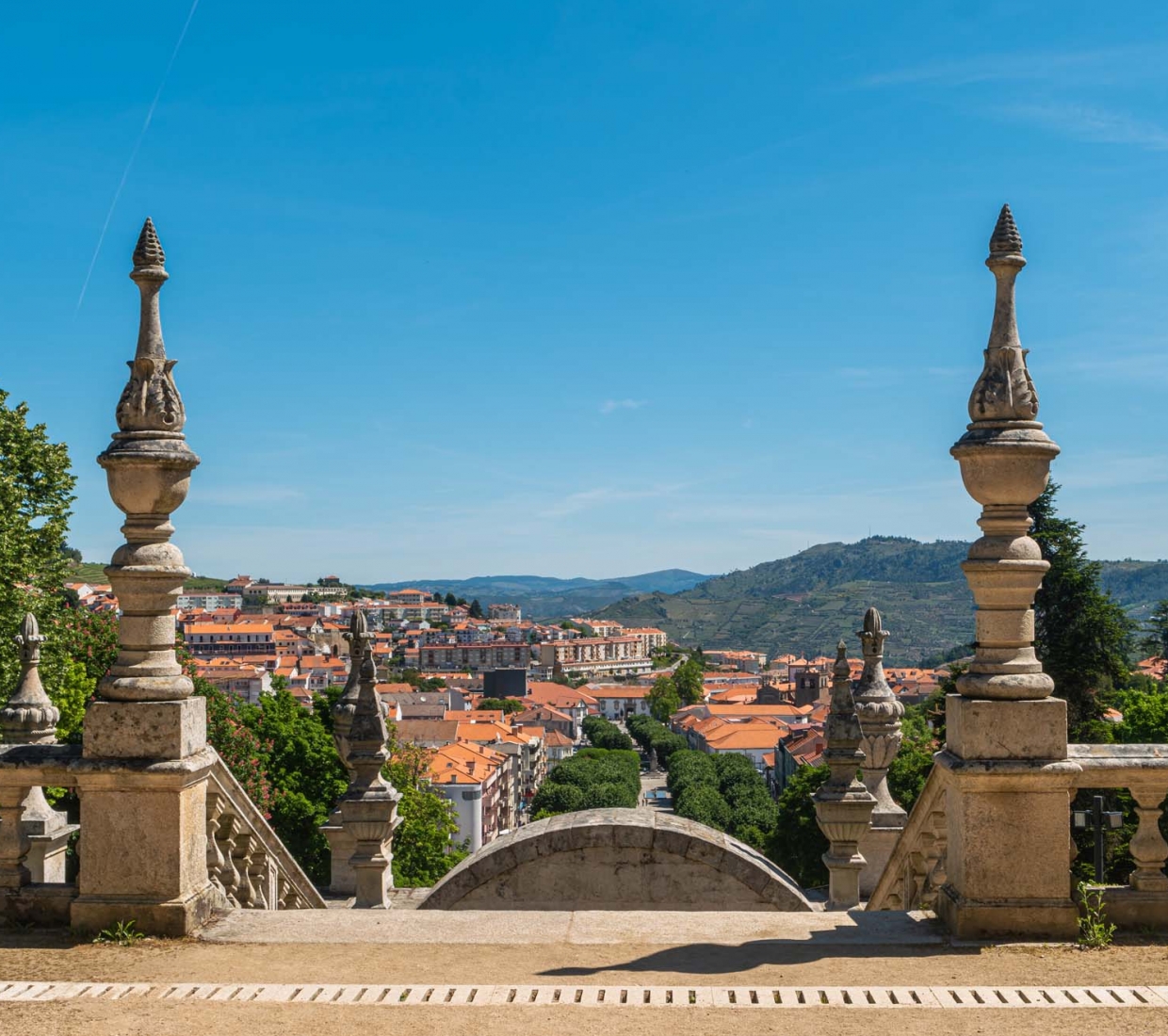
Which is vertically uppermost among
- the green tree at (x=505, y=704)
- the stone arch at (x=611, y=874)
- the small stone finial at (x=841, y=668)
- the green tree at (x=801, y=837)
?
the small stone finial at (x=841, y=668)

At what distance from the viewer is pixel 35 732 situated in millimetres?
9070

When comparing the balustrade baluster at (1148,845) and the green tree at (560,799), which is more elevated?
the balustrade baluster at (1148,845)

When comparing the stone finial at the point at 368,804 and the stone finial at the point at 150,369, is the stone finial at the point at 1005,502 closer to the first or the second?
the stone finial at the point at 150,369

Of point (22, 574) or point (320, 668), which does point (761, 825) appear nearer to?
point (22, 574)

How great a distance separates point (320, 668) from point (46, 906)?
478ft

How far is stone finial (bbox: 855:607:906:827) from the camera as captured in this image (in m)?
9.94

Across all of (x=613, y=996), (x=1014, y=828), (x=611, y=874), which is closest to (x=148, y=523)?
(x=613, y=996)

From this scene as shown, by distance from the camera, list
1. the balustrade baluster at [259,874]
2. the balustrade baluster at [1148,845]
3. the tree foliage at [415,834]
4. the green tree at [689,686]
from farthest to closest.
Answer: the green tree at [689,686], the tree foliage at [415,834], the balustrade baluster at [259,874], the balustrade baluster at [1148,845]

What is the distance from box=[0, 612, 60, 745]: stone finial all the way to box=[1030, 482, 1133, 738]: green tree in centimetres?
3286

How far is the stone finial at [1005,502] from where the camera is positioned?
5711mm

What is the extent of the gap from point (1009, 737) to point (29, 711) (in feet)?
24.2

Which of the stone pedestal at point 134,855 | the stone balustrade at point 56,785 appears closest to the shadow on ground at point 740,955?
the stone pedestal at point 134,855

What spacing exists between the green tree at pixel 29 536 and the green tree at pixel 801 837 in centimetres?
2131

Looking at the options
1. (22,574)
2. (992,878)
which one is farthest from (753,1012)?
(22,574)
